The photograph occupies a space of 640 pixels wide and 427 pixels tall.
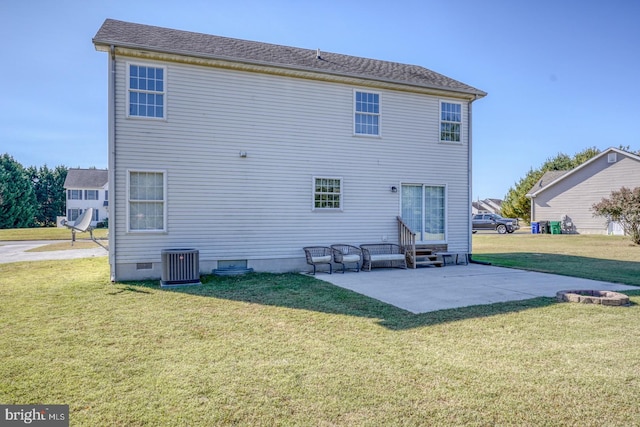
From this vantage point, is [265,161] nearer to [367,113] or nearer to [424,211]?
[367,113]

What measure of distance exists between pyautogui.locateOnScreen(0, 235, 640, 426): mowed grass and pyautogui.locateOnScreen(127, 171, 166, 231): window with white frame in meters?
2.71

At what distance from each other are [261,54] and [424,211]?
6955 mm

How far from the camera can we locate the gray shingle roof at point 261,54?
9.20m

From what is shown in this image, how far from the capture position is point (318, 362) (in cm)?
397

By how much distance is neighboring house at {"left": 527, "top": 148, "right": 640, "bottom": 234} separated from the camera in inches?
994

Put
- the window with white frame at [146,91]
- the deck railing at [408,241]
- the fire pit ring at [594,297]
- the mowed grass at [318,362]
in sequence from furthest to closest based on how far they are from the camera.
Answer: the deck railing at [408,241] → the window with white frame at [146,91] → the fire pit ring at [594,297] → the mowed grass at [318,362]

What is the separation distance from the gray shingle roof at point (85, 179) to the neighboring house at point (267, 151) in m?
39.3

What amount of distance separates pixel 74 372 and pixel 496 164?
46.4 m

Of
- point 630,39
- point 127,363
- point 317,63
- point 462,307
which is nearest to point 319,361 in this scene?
point 127,363

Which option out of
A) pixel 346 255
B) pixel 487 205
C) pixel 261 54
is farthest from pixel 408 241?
pixel 487 205

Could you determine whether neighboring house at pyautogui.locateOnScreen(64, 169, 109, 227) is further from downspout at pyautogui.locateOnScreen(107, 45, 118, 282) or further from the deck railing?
the deck railing

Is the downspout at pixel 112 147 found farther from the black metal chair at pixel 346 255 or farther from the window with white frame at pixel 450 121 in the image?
the window with white frame at pixel 450 121

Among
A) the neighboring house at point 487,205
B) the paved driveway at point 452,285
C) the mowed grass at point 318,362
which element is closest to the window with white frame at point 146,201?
the mowed grass at point 318,362

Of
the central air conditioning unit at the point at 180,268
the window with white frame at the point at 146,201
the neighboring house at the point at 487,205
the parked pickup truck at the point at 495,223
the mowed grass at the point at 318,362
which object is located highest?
the neighboring house at the point at 487,205
